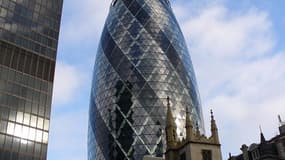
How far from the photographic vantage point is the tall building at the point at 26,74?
102ft

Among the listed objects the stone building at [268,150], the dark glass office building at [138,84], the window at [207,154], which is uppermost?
the dark glass office building at [138,84]

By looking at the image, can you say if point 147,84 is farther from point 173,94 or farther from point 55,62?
point 55,62

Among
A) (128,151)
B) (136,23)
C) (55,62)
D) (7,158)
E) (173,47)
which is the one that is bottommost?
(7,158)

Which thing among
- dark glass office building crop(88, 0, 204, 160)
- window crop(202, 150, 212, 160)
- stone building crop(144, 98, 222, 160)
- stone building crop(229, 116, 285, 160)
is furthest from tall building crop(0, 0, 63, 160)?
dark glass office building crop(88, 0, 204, 160)

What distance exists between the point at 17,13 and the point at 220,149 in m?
21.0

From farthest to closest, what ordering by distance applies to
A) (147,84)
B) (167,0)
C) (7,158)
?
1. (167,0)
2. (147,84)
3. (7,158)

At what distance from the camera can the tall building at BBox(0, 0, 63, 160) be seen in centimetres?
3108

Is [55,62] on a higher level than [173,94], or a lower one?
lower

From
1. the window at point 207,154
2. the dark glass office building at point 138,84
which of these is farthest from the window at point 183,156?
the dark glass office building at point 138,84

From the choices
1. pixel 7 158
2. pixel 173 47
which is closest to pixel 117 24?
pixel 173 47

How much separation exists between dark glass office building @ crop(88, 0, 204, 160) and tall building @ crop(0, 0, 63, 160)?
2139 cm

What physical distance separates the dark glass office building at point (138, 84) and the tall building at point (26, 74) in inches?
842

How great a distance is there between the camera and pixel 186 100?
59438 millimetres

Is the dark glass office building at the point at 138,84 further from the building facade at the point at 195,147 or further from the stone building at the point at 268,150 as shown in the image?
the building facade at the point at 195,147
